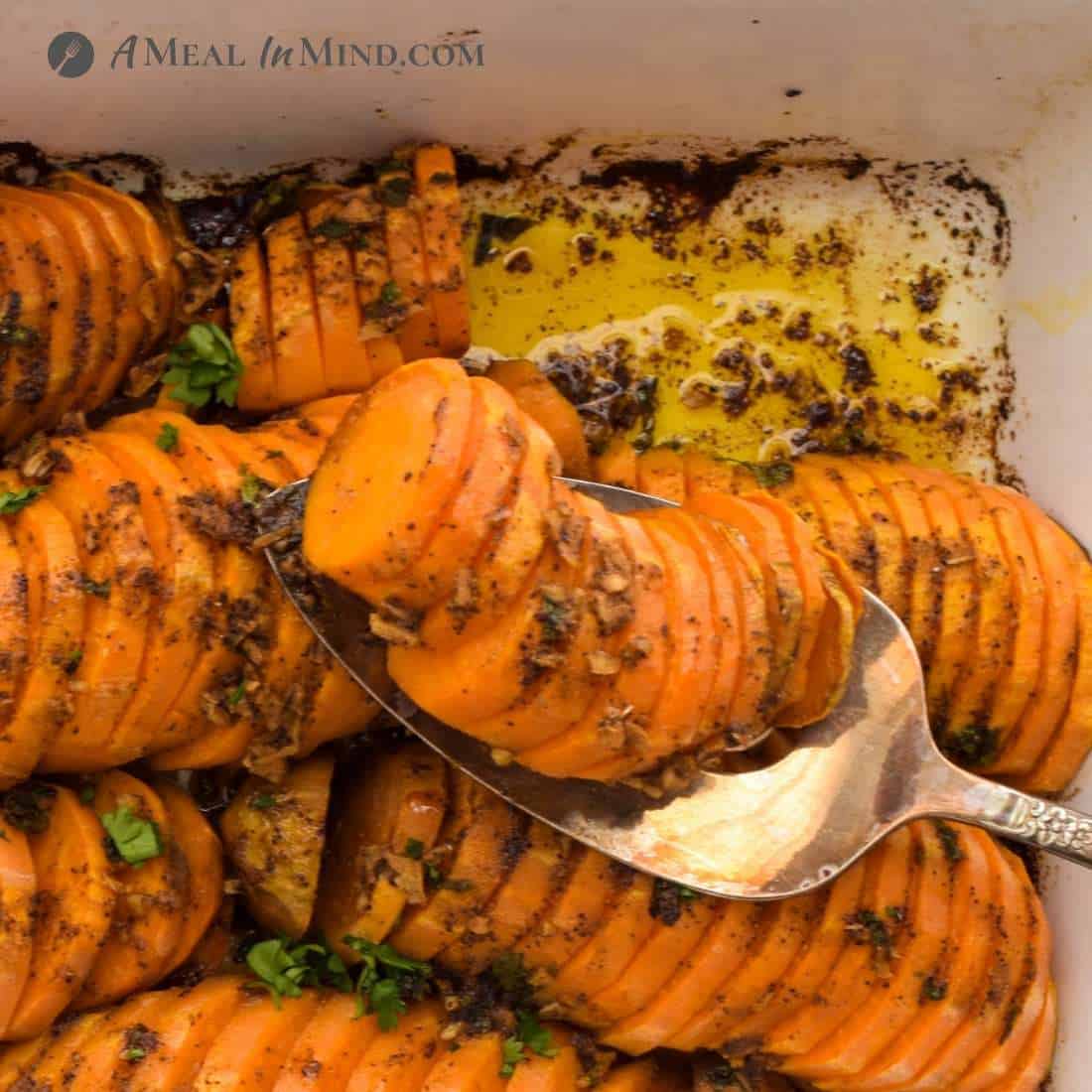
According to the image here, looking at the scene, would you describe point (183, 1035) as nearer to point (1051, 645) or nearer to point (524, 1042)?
point (524, 1042)

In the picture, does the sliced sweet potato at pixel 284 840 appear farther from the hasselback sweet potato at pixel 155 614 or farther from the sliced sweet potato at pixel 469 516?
the sliced sweet potato at pixel 469 516

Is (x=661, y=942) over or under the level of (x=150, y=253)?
under

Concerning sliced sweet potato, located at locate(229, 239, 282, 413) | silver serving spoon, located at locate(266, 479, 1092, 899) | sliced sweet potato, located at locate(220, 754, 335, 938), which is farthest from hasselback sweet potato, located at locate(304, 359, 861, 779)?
sliced sweet potato, located at locate(229, 239, 282, 413)

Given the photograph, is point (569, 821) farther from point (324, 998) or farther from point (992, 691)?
point (992, 691)

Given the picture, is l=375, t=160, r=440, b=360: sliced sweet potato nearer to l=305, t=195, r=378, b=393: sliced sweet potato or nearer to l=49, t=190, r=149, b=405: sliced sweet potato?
l=305, t=195, r=378, b=393: sliced sweet potato

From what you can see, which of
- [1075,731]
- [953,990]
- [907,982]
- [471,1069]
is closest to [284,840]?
[471,1069]

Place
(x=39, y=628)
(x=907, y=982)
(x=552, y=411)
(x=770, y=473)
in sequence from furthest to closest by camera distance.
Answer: (x=770, y=473), (x=552, y=411), (x=907, y=982), (x=39, y=628)

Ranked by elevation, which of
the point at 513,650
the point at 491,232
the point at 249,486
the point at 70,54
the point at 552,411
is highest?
the point at 70,54
